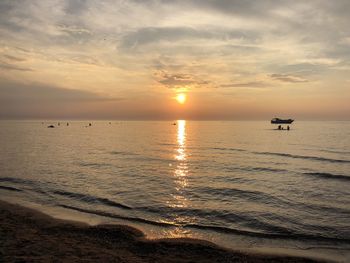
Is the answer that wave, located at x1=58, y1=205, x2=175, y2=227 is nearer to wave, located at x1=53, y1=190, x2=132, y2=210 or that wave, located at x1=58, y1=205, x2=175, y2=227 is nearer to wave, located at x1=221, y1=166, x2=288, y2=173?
wave, located at x1=53, y1=190, x2=132, y2=210

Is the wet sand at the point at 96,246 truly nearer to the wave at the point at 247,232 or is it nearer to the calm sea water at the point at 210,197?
the calm sea water at the point at 210,197

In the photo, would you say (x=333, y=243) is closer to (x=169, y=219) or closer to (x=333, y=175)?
A: (x=169, y=219)

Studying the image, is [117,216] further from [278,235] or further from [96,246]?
[278,235]

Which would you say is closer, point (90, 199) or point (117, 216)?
point (117, 216)

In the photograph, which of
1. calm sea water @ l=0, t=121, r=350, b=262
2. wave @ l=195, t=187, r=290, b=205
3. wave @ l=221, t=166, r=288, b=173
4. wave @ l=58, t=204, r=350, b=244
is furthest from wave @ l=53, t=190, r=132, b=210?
wave @ l=221, t=166, r=288, b=173

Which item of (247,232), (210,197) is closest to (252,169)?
(210,197)

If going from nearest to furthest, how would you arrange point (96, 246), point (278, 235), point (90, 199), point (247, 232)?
point (96, 246) < point (278, 235) < point (247, 232) < point (90, 199)

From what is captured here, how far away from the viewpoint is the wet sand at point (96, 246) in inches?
440

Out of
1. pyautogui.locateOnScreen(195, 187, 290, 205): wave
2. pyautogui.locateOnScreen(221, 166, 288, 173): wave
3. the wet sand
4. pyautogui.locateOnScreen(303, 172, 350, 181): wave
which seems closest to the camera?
the wet sand

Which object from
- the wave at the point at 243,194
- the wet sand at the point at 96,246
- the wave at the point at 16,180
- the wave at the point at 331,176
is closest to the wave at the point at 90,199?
the wet sand at the point at 96,246

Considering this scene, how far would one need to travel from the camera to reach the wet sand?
36.6 feet

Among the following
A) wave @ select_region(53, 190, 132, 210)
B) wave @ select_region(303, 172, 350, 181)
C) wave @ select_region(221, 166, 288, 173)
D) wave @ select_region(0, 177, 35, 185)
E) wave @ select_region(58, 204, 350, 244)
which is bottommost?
wave @ select_region(0, 177, 35, 185)

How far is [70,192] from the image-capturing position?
78.6 ft

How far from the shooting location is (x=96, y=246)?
1256 cm
